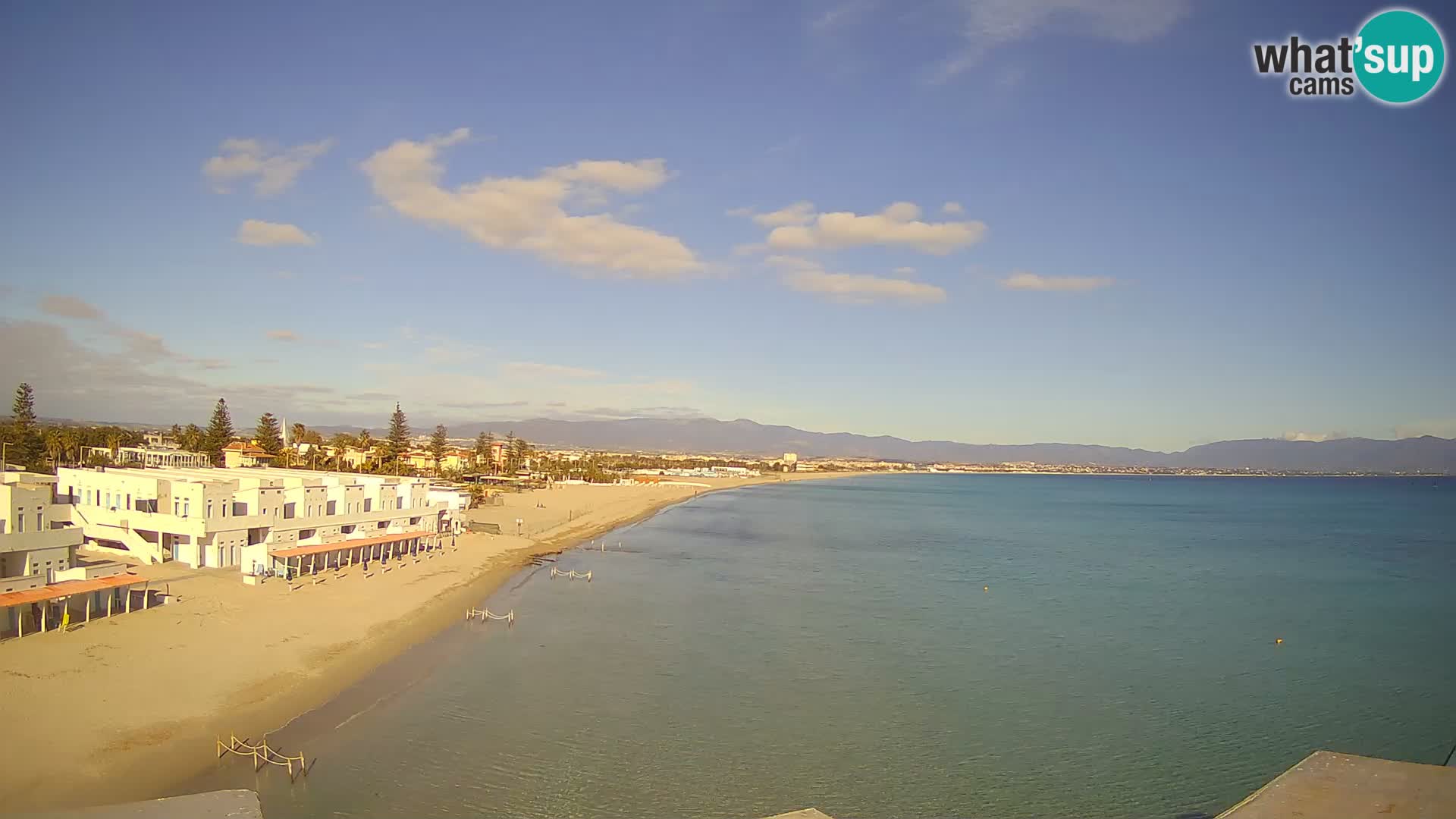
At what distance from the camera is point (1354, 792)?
11.8 meters

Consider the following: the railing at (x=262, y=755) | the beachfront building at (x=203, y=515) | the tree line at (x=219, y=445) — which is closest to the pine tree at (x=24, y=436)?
the tree line at (x=219, y=445)

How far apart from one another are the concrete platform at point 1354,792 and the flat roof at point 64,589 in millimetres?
24201

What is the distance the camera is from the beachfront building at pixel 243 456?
64.2m

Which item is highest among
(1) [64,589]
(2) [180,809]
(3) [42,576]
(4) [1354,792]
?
(3) [42,576]

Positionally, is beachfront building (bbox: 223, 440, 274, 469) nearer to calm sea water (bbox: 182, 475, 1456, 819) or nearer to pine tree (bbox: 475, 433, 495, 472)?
calm sea water (bbox: 182, 475, 1456, 819)

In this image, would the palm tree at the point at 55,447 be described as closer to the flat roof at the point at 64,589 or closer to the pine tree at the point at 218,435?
the pine tree at the point at 218,435

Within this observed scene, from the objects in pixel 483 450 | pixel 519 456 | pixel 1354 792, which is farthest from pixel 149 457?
pixel 519 456

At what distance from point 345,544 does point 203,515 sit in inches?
206

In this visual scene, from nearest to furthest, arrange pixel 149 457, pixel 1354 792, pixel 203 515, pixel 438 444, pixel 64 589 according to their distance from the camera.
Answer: pixel 1354 792 < pixel 64 589 < pixel 203 515 < pixel 149 457 < pixel 438 444

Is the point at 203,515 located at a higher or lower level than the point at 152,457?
lower

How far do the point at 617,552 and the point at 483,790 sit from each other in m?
32.8

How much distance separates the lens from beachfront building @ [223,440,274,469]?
64.2 meters

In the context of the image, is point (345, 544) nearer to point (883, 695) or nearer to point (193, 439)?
point (883, 695)

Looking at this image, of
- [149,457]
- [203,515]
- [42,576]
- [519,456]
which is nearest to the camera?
[42,576]
